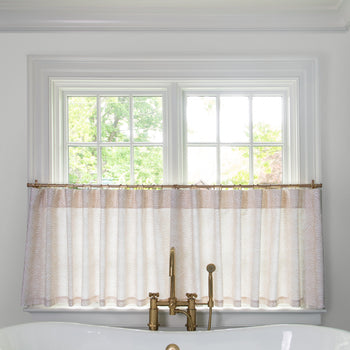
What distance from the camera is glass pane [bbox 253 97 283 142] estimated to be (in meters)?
2.30

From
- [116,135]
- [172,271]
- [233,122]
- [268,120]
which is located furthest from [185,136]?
[172,271]

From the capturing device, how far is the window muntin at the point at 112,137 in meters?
2.29

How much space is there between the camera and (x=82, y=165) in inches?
90.6

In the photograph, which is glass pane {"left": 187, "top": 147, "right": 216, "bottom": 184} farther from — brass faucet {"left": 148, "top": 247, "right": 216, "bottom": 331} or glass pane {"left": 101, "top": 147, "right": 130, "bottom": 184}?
brass faucet {"left": 148, "top": 247, "right": 216, "bottom": 331}

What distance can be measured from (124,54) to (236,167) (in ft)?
3.24

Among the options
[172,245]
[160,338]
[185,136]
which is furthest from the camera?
[185,136]

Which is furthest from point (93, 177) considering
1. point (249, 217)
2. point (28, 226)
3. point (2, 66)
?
point (249, 217)

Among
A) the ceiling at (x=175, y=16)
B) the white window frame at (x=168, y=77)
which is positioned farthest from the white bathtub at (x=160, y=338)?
the ceiling at (x=175, y=16)

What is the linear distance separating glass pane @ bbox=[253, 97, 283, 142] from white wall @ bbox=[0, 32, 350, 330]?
0.26 m

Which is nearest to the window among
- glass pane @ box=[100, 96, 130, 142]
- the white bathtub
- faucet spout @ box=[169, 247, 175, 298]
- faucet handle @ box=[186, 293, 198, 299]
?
glass pane @ box=[100, 96, 130, 142]

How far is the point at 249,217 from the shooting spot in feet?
6.98

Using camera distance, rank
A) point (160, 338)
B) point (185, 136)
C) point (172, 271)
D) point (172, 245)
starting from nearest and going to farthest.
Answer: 1. point (160, 338)
2. point (172, 271)
3. point (172, 245)
4. point (185, 136)

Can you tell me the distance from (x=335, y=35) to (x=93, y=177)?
1.75 meters

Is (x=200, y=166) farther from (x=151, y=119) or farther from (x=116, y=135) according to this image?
(x=116, y=135)
